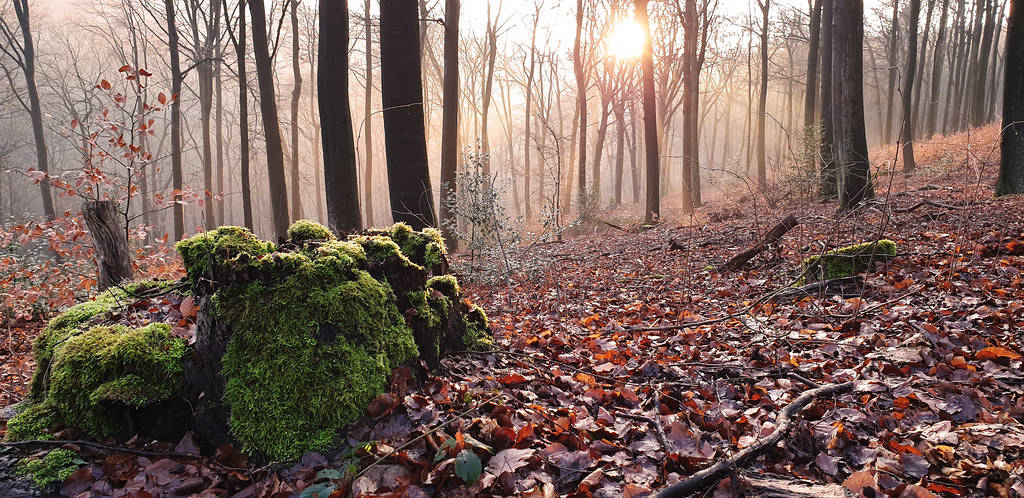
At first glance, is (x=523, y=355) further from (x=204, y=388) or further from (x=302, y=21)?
(x=302, y=21)

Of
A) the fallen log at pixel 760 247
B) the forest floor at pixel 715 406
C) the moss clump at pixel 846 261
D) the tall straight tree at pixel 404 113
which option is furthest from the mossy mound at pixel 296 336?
the fallen log at pixel 760 247

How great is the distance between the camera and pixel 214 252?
2320mm

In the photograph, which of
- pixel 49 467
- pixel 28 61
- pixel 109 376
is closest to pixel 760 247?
pixel 109 376

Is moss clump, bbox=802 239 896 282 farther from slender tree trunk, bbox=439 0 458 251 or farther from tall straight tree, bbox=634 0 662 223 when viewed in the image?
tall straight tree, bbox=634 0 662 223

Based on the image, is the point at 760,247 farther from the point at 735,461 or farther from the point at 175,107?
the point at 175,107

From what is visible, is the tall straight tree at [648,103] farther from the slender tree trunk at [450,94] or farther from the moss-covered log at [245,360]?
the moss-covered log at [245,360]

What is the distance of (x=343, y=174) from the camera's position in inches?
278

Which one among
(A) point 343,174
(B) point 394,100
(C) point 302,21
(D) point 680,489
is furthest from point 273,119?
(C) point 302,21

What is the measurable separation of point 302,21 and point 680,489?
3209 centimetres

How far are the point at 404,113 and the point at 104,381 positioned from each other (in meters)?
5.00

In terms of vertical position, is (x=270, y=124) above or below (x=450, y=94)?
below

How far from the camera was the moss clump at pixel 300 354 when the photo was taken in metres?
2.09

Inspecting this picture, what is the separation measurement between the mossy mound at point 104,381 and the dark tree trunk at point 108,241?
418 centimetres

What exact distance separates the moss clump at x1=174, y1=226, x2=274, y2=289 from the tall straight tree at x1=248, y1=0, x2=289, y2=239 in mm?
7695
